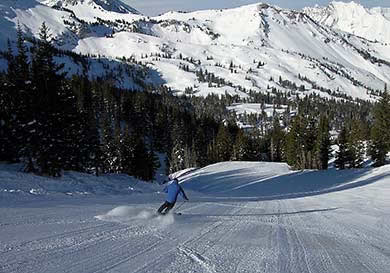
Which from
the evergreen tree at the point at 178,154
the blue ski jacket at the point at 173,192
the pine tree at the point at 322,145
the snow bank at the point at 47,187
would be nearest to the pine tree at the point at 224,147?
the evergreen tree at the point at 178,154

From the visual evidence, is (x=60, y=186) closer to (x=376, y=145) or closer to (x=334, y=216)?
(x=334, y=216)

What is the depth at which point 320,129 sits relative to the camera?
243 ft

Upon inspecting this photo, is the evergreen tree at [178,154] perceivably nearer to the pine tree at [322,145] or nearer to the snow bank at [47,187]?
the pine tree at [322,145]

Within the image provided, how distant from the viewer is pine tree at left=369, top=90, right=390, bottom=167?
2447 inches

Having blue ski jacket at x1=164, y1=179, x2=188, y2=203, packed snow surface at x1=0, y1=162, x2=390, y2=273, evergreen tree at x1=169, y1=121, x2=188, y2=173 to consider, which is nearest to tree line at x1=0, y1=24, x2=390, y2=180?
evergreen tree at x1=169, y1=121, x2=188, y2=173

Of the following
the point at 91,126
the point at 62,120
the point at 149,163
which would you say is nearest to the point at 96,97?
the point at 149,163

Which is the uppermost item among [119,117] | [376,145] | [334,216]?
[119,117]

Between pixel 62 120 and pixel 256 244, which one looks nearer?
pixel 256 244

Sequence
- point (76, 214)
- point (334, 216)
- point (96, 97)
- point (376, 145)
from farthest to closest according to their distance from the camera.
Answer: point (96, 97), point (376, 145), point (334, 216), point (76, 214)

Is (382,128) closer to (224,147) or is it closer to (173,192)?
(224,147)

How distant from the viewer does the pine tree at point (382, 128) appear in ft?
204

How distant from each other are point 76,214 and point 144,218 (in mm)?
2363

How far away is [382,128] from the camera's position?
63.7 metres

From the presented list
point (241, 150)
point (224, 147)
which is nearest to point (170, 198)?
point (241, 150)
